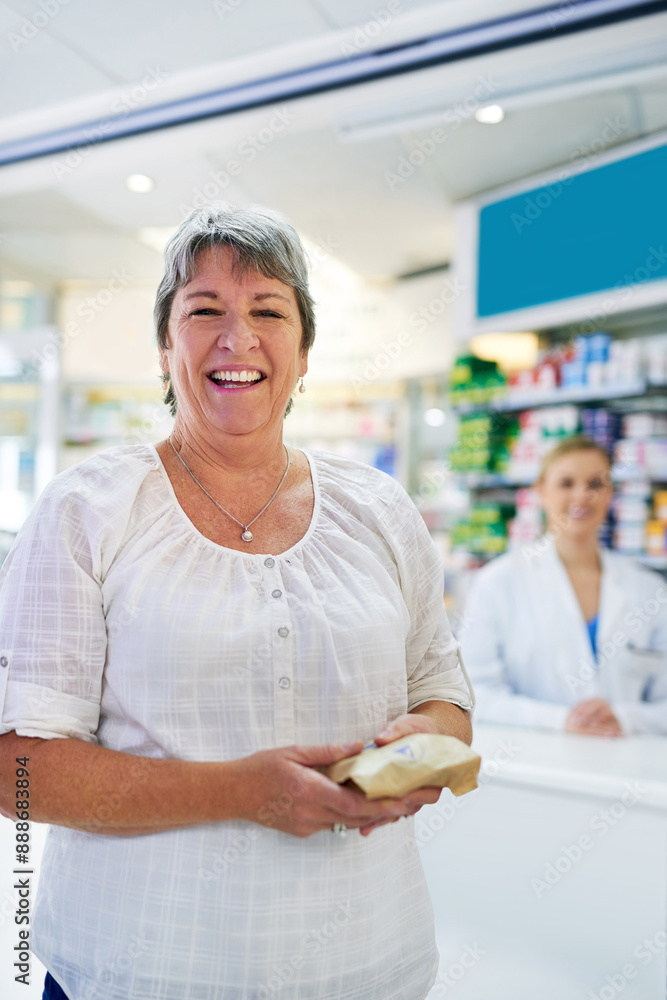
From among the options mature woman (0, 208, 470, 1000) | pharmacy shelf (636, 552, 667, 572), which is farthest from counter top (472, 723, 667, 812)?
pharmacy shelf (636, 552, 667, 572)

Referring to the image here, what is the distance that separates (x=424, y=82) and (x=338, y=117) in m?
0.42

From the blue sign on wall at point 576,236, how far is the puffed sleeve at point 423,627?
9.46 ft

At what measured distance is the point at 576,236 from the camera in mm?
3857

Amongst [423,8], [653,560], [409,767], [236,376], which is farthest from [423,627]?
[653,560]

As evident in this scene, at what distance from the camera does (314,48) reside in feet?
9.78

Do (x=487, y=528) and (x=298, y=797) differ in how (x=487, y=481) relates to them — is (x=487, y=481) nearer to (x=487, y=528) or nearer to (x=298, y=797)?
(x=487, y=528)

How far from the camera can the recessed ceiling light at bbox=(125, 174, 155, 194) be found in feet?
13.7

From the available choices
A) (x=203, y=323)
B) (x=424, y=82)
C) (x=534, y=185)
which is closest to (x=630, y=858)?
(x=203, y=323)

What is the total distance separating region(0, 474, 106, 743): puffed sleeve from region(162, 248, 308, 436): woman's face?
244 mm

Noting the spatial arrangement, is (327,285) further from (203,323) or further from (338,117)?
(203,323)

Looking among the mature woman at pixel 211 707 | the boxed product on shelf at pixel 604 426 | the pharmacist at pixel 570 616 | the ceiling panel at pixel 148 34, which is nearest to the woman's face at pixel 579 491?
the pharmacist at pixel 570 616

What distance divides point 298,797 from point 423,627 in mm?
412

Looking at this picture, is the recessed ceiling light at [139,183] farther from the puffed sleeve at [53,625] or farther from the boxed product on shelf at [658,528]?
the puffed sleeve at [53,625]

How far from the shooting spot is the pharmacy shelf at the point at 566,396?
3.76 meters
